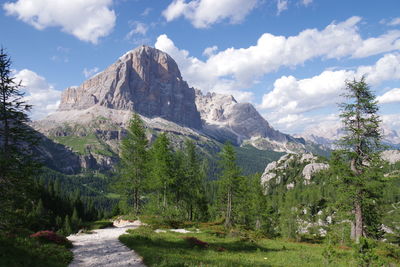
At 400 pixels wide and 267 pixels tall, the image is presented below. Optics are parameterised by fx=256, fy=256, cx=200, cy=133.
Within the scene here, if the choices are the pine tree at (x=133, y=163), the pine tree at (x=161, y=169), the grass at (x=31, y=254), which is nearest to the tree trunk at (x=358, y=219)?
the pine tree at (x=161, y=169)

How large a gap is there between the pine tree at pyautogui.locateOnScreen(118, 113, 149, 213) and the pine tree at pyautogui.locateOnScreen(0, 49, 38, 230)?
15.7 m

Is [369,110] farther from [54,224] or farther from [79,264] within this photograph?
[54,224]

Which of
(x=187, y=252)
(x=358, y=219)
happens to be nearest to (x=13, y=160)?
(x=187, y=252)

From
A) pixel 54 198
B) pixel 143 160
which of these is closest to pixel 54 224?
pixel 54 198

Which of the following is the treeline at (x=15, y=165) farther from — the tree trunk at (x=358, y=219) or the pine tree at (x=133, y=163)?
the tree trunk at (x=358, y=219)

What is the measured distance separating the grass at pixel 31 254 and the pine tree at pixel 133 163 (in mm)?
17969

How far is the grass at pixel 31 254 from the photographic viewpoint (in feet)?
41.8

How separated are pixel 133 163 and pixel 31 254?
72.7ft

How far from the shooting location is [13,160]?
18406 millimetres

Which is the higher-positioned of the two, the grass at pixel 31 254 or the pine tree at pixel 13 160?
the pine tree at pixel 13 160

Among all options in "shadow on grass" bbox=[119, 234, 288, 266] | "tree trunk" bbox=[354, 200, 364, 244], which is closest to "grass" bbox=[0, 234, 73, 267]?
"shadow on grass" bbox=[119, 234, 288, 266]

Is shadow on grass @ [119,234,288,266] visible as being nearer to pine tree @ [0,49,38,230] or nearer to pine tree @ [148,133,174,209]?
pine tree @ [0,49,38,230]

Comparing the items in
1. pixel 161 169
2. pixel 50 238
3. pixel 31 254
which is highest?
pixel 161 169

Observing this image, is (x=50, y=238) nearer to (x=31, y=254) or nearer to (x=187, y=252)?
(x=31, y=254)
